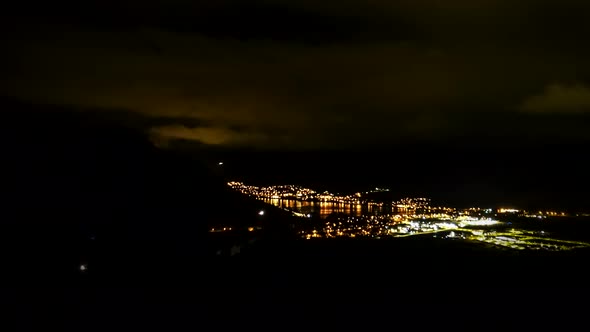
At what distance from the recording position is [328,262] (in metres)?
34.1

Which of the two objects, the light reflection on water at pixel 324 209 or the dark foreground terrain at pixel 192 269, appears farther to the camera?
the light reflection on water at pixel 324 209

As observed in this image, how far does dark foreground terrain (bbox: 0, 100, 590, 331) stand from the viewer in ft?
A: 59.2

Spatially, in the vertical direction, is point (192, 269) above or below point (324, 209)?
below

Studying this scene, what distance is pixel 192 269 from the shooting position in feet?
88.0

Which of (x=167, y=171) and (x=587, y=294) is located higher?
(x=167, y=171)

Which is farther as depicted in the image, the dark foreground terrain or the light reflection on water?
the light reflection on water

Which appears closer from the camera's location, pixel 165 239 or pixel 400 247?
pixel 165 239

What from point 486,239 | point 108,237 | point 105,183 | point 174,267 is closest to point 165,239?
point 108,237

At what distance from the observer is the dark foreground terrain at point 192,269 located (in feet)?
59.2

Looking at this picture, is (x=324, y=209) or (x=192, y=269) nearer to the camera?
(x=192, y=269)

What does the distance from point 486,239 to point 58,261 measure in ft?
167

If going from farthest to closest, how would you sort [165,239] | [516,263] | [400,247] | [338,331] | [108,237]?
[400,247] < [516,263] < [165,239] < [108,237] < [338,331]

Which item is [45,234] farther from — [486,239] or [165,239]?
[486,239]

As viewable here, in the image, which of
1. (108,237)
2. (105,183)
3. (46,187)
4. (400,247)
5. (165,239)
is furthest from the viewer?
(400,247)
